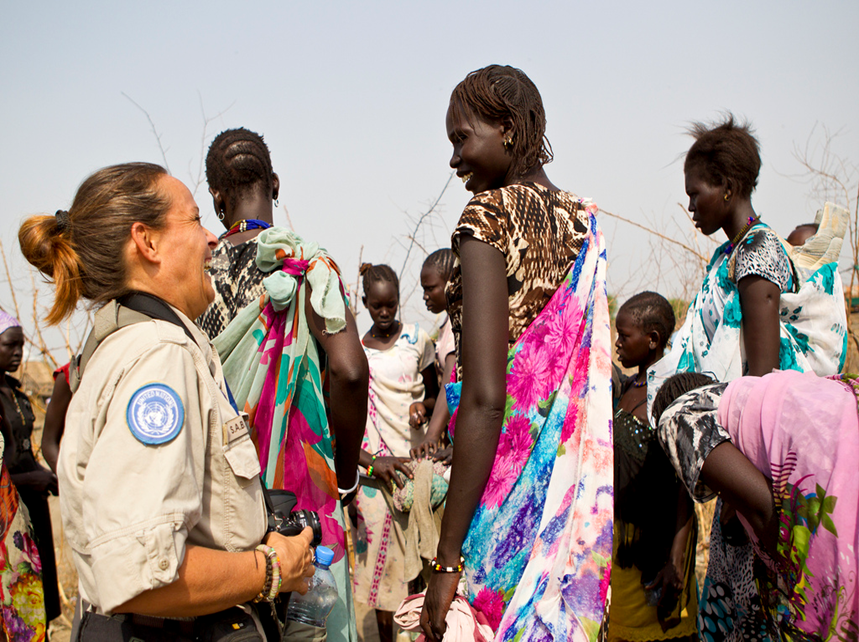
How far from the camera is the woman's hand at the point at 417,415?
434cm

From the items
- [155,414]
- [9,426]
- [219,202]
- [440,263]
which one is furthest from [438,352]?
[155,414]

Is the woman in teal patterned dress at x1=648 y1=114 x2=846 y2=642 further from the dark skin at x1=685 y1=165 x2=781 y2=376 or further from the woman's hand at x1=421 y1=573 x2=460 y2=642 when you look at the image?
the woman's hand at x1=421 y1=573 x2=460 y2=642

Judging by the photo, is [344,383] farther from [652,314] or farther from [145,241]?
[652,314]

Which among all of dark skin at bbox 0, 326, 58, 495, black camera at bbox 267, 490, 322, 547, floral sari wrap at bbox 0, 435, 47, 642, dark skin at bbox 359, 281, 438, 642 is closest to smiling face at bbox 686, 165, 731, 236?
dark skin at bbox 359, 281, 438, 642

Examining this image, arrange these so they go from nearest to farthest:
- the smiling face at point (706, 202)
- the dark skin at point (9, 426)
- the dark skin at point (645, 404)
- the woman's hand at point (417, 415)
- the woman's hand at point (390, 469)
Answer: the dark skin at point (645, 404), the smiling face at point (706, 202), the dark skin at point (9, 426), the woman's hand at point (390, 469), the woman's hand at point (417, 415)

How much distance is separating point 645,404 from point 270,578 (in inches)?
89.1

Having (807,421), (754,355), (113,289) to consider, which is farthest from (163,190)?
(754,355)

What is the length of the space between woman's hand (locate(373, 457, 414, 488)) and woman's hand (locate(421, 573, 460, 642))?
2166 millimetres

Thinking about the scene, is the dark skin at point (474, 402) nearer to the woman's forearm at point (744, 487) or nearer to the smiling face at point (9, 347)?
the woman's forearm at point (744, 487)

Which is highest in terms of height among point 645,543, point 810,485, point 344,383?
point 344,383

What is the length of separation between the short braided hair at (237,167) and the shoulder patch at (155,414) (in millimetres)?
1515

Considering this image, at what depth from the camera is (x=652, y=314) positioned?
3.38 metres

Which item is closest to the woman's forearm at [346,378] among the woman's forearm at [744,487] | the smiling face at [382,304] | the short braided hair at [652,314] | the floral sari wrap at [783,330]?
the woman's forearm at [744,487]

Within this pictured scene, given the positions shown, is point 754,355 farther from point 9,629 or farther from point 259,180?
point 9,629
